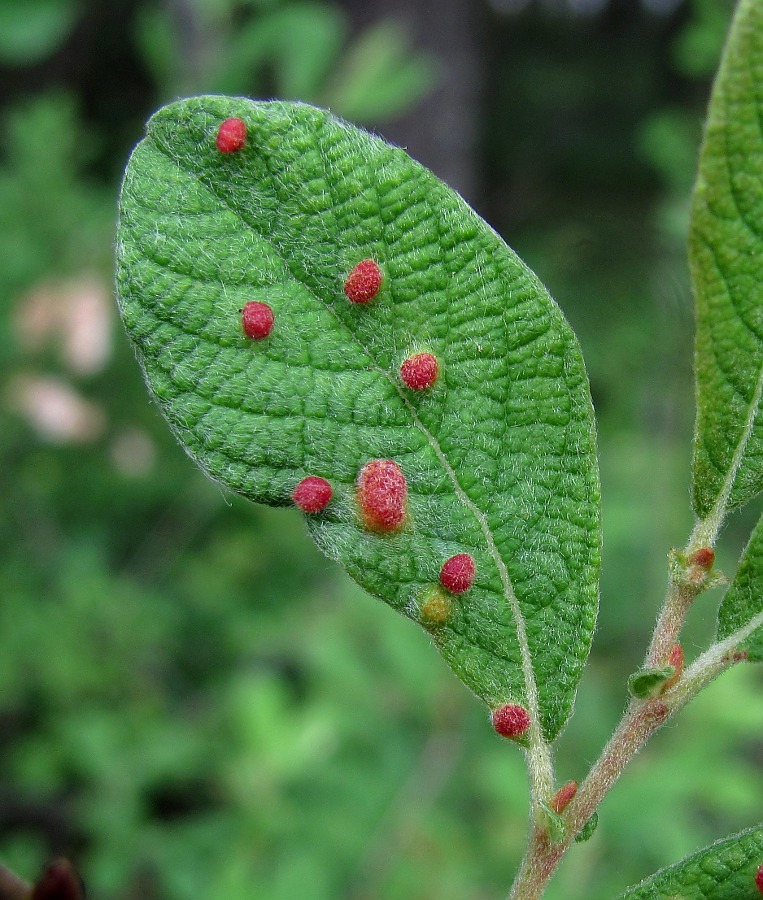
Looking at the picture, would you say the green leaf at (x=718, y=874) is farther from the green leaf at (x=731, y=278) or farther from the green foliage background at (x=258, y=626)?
the green foliage background at (x=258, y=626)

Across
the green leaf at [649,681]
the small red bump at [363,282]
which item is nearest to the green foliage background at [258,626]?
the green leaf at [649,681]

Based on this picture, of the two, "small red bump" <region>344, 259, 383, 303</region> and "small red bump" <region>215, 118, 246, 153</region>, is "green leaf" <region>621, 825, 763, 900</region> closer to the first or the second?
"small red bump" <region>344, 259, 383, 303</region>

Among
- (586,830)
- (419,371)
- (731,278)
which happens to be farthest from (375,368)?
(586,830)

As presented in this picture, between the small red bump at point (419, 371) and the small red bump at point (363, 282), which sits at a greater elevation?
the small red bump at point (363, 282)

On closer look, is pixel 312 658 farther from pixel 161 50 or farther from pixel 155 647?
pixel 161 50

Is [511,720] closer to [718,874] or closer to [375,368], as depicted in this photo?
[718,874]

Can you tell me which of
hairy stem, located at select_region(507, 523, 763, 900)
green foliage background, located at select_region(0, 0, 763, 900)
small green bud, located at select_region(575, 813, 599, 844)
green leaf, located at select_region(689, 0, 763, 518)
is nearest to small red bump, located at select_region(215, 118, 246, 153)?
green leaf, located at select_region(689, 0, 763, 518)
